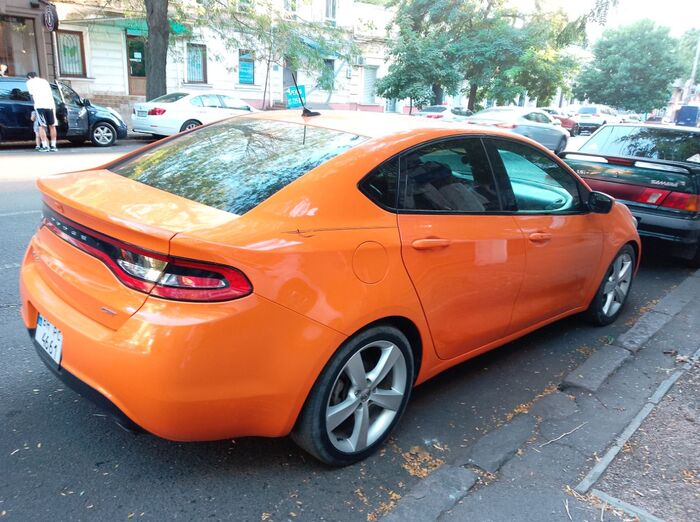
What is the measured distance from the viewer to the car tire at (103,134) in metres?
14.5

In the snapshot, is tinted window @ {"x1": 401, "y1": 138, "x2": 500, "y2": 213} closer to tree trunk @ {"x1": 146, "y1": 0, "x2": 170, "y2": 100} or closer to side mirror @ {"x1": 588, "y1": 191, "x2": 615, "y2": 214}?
side mirror @ {"x1": 588, "y1": 191, "x2": 615, "y2": 214}

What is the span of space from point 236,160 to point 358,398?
1271 millimetres

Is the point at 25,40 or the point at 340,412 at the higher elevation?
the point at 25,40

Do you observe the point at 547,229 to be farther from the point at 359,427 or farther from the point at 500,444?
the point at 359,427

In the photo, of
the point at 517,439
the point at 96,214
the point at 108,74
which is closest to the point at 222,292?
the point at 96,214

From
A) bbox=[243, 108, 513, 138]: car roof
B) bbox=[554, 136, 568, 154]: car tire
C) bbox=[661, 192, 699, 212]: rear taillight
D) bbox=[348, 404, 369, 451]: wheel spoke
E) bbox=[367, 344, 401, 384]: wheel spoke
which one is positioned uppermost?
bbox=[243, 108, 513, 138]: car roof

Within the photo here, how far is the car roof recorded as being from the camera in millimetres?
2908

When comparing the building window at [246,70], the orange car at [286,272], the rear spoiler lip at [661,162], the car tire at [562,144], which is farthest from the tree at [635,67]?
the orange car at [286,272]

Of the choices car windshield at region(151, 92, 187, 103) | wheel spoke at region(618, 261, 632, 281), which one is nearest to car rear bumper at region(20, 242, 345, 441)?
wheel spoke at region(618, 261, 632, 281)

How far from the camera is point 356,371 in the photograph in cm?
251

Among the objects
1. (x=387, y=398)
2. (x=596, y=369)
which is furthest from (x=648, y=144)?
(x=387, y=398)

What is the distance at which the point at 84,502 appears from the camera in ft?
7.47

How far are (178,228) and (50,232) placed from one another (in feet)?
2.94

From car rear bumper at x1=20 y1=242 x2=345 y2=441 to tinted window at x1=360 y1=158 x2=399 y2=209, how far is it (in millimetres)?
670
